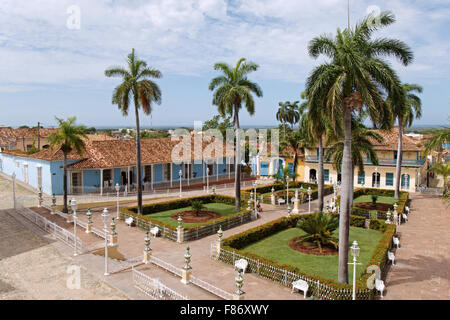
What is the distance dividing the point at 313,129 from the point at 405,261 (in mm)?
8044

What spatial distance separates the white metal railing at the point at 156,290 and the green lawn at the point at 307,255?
18.1ft

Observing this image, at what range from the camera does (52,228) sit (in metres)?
18.9

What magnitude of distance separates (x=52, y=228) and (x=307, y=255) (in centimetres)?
1408

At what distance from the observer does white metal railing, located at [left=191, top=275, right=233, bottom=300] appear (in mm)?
11391

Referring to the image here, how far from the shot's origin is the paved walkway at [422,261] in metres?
12.1

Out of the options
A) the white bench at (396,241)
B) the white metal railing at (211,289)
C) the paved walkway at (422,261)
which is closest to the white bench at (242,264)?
the white metal railing at (211,289)

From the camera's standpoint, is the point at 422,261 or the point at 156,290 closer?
the point at 156,290

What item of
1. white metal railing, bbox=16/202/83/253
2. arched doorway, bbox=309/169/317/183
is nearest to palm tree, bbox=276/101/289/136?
arched doorway, bbox=309/169/317/183

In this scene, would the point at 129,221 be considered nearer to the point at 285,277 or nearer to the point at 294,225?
the point at 294,225

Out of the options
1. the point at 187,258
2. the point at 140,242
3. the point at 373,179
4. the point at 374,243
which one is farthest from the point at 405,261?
the point at 373,179

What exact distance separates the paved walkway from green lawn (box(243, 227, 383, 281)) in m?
1.41

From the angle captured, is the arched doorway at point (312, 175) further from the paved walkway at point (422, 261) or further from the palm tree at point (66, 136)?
the palm tree at point (66, 136)

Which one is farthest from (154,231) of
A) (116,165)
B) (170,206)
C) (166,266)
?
(116,165)

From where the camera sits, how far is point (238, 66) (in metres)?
23.6
